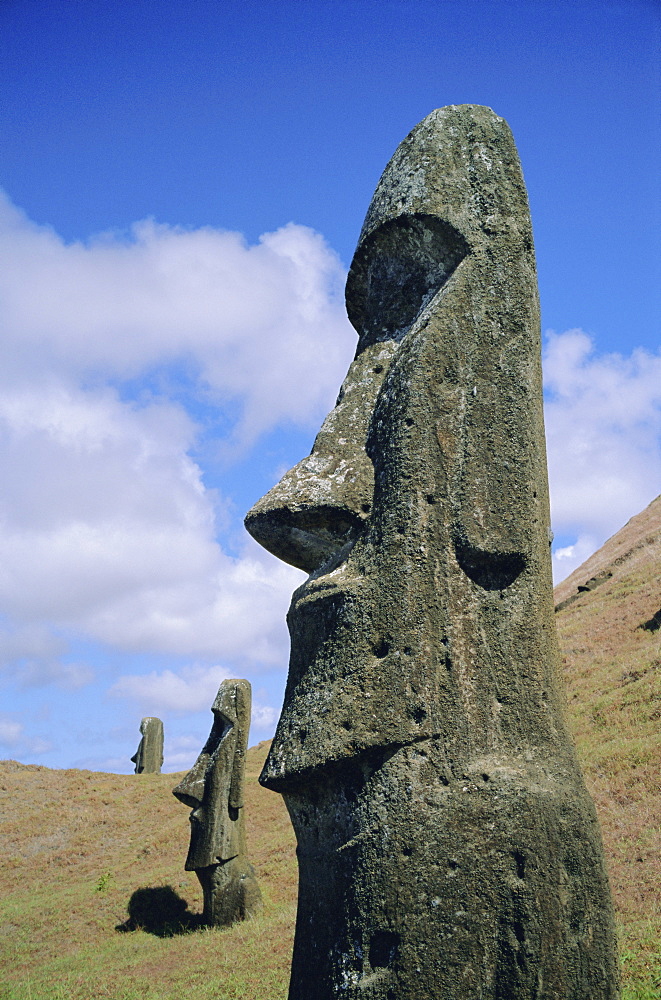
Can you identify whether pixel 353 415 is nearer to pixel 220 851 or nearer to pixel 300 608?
pixel 300 608

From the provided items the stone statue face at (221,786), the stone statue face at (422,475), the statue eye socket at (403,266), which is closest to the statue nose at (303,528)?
the stone statue face at (422,475)

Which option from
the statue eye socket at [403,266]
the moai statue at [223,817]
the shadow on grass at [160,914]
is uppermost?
the statue eye socket at [403,266]

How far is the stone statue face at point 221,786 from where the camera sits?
42.8 ft

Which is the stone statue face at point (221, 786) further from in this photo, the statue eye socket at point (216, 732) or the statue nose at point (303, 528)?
the statue nose at point (303, 528)

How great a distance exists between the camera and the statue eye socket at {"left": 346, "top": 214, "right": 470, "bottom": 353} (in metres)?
4.80

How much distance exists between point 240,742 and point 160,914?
340 cm

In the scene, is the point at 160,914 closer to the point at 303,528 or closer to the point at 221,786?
the point at 221,786

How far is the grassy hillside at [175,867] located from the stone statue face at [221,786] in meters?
1.16

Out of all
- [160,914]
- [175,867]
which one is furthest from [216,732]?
[175,867]

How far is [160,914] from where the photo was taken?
46.5ft

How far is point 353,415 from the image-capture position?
4.80m

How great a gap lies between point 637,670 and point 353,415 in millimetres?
18050

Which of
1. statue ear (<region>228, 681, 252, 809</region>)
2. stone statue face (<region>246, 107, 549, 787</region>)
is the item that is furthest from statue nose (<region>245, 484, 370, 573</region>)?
statue ear (<region>228, 681, 252, 809</region>)

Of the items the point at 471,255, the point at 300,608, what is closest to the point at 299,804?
the point at 300,608
